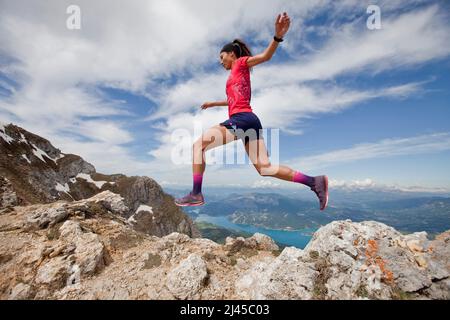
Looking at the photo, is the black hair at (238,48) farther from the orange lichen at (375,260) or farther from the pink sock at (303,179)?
the orange lichen at (375,260)

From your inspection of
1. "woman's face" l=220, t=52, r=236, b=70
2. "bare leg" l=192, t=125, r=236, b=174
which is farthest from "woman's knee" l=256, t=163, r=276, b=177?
"woman's face" l=220, t=52, r=236, b=70

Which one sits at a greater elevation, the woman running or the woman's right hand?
the woman's right hand

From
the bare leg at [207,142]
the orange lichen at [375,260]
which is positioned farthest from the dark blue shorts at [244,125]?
the orange lichen at [375,260]

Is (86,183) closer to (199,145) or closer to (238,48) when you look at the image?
(199,145)

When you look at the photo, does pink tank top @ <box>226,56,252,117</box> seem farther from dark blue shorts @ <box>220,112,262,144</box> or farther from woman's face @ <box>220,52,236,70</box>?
woman's face @ <box>220,52,236,70</box>

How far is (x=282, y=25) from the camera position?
436 cm

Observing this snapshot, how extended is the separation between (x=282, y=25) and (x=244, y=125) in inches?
79.3

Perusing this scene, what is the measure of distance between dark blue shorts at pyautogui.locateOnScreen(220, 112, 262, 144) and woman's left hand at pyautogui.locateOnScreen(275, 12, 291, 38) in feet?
5.34

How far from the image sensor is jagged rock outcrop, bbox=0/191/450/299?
535 centimetres

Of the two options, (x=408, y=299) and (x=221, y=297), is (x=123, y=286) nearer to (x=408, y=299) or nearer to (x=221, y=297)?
(x=221, y=297)

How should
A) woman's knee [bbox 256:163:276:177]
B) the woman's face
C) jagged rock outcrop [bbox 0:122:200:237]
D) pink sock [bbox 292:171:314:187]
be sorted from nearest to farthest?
woman's knee [bbox 256:163:276:177], pink sock [bbox 292:171:314:187], the woman's face, jagged rock outcrop [bbox 0:122:200:237]

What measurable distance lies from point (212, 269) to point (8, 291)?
5.12 metres

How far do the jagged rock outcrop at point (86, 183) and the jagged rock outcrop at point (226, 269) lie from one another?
234ft

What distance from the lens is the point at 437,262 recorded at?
5652 millimetres
